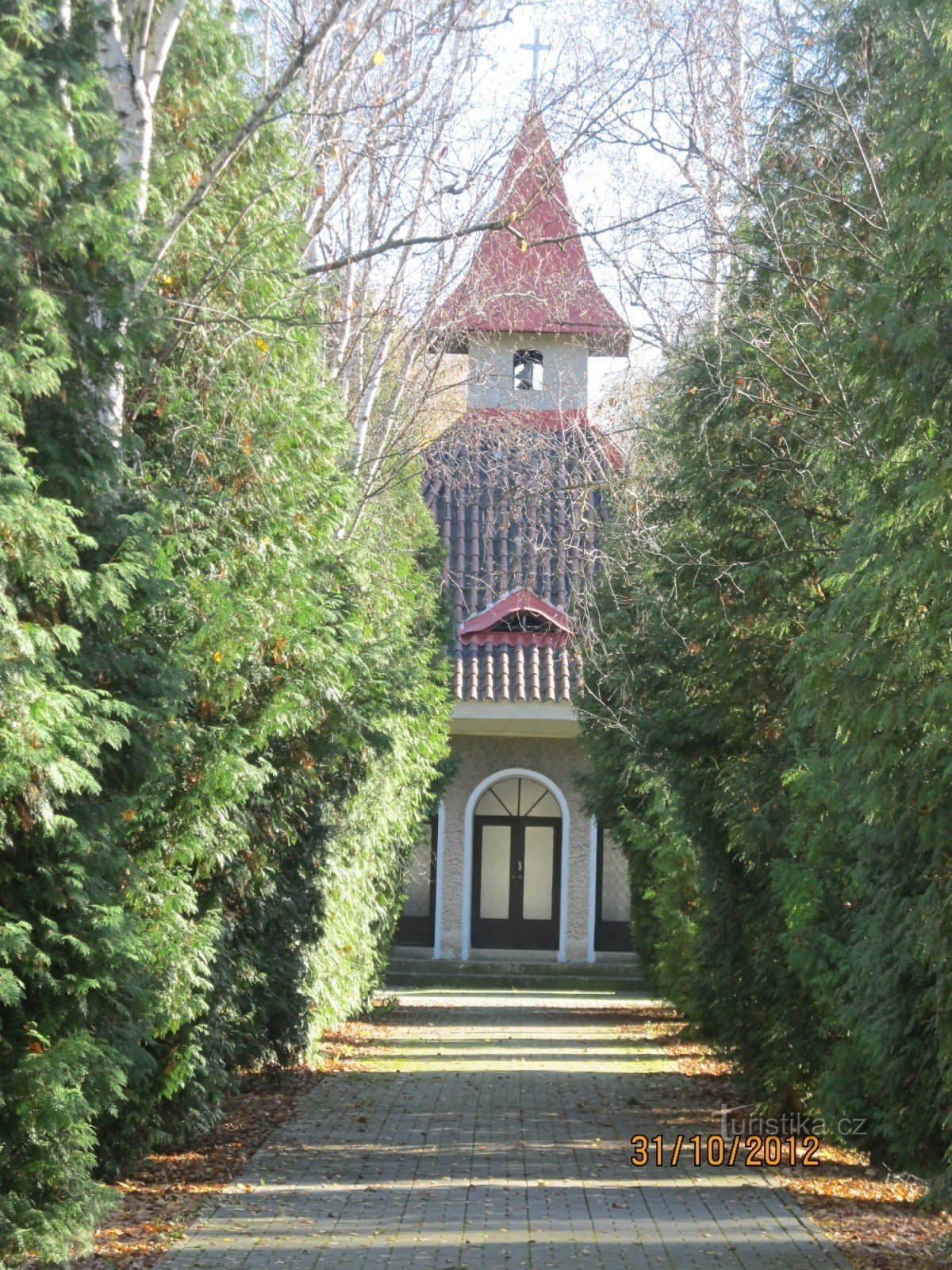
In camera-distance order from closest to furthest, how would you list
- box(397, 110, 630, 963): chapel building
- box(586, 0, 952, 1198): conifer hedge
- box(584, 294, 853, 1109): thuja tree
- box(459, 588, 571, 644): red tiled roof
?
box(586, 0, 952, 1198): conifer hedge
box(584, 294, 853, 1109): thuja tree
box(397, 110, 630, 963): chapel building
box(459, 588, 571, 644): red tiled roof

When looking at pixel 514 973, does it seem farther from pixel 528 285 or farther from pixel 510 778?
pixel 528 285

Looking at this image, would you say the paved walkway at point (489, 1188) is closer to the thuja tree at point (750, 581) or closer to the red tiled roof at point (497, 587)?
the thuja tree at point (750, 581)

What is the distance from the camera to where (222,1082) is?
9.12 metres

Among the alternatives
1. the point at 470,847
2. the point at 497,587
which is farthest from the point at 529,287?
the point at 470,847

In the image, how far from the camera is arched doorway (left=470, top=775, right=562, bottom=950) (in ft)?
83.4

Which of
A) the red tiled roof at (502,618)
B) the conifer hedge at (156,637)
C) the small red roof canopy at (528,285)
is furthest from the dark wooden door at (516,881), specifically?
the conifer hedge at (156,637)

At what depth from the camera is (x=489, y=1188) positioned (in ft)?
28.2

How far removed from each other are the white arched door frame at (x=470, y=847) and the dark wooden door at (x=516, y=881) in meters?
0.36

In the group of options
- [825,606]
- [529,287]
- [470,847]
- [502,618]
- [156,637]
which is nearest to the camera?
A: [156,637]

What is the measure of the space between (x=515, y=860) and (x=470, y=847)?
3.47 feet

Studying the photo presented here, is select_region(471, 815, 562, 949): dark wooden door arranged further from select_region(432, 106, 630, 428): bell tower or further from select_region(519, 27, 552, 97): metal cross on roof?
select_region(519, 27, 552, 97): metal cross on roof

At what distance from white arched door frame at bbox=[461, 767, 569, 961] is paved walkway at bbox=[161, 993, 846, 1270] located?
33.7 feet

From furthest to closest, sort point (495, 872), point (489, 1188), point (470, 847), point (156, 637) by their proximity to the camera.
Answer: point (495, 872), point (470, 847), point (489, 1188), point (156, 637)
